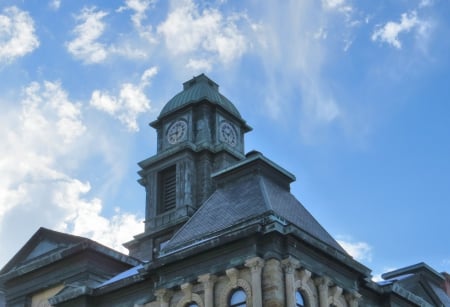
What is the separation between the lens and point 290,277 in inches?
1119

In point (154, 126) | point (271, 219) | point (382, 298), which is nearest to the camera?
point (271, 219)

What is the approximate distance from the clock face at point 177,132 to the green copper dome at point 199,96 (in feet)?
3.66

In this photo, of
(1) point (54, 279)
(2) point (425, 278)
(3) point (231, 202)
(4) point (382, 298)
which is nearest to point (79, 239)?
(1) point (54, 279)

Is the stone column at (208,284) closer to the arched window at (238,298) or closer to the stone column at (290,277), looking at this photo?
the arched window at (238,298)

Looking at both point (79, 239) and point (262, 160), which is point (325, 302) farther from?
point (79, 239)

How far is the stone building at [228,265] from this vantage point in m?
28.9

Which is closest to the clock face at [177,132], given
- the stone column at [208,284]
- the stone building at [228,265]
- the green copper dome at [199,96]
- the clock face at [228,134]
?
the green copper dome at [199,96]

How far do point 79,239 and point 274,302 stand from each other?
1320cm

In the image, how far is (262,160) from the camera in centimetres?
3453

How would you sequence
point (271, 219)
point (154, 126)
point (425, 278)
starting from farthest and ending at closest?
1. point (154, 126)
2. point (425, 278)
3. point (271, 219)

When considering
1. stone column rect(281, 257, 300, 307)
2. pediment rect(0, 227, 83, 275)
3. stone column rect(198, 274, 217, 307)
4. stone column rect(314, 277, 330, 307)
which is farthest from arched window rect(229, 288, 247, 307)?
pediment rect(0, 227, 83, 275)

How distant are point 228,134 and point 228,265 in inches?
917

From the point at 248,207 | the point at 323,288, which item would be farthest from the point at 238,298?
the point at 248,207

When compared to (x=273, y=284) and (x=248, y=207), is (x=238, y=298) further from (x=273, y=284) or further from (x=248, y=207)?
(x=248, y=207)
